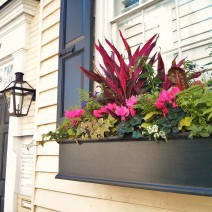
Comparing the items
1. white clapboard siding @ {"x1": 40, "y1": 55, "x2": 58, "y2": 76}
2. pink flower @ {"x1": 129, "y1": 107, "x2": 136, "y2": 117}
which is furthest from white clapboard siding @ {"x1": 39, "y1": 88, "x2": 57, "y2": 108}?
pink flower @ {"x1": 129, "y1": 107, "x2": 136, "y2": 117}

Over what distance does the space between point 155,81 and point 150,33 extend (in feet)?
2.04

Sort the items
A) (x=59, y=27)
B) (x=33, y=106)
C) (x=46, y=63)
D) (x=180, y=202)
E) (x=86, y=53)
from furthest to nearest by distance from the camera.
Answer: (x=33, y=106) < (x=46, y=63) < (x=59, y=27) < (x=86, y=53) < (x=180, y=202)

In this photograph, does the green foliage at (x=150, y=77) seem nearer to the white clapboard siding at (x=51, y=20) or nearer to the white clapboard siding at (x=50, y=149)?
the white clapboard siding at (x=50, y=149)

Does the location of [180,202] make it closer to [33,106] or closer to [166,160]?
[166,160]

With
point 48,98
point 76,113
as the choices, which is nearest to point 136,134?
point 76,113

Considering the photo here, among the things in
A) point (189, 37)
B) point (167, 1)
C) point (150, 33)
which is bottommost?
point (189, 37)

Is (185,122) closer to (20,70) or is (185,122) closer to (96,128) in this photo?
(96,128)

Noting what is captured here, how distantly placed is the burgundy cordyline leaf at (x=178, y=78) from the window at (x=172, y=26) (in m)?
0.43

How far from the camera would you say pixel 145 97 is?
1129mm

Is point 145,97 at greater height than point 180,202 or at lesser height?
greater

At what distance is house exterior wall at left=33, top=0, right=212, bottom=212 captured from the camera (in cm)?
133

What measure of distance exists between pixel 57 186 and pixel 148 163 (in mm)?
1119

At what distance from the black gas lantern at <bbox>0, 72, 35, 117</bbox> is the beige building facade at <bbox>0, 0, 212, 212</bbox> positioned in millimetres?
92

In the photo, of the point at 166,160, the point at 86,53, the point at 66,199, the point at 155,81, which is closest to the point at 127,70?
the point at 155,81
